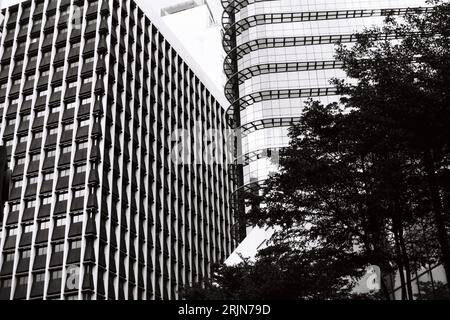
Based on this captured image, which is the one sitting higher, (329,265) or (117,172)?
(117,172)

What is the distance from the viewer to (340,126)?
18.1m

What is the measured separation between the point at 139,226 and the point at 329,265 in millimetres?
47511

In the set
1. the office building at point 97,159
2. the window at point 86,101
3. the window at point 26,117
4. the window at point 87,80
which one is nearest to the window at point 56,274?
the office building at point 97,159

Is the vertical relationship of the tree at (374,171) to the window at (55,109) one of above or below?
below

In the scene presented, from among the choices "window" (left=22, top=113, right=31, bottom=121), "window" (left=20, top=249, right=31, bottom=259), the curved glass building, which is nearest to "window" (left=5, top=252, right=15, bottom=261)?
"window" (left=20, top=249, right=31, bottom=259)

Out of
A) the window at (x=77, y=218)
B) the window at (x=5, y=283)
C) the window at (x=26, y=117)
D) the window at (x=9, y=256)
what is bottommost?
the window at (x=5, y=283)

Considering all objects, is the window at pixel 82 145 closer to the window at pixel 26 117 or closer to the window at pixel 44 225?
the window at pixel 44 225

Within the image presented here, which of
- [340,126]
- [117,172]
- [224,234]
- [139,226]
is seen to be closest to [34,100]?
[117,172]

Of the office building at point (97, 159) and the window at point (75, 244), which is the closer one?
the window at point (75, 244)

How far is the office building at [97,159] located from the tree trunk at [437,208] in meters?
43.4

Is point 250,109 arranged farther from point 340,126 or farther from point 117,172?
point 340,126

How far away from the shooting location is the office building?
187ft

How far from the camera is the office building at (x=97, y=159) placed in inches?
2240

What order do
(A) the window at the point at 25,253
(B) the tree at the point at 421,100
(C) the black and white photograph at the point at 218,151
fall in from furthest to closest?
(A) the window at the point at 25,253, (C) the black and white photograph at the point at 218,151, (B) the tree at the point at 421,100
